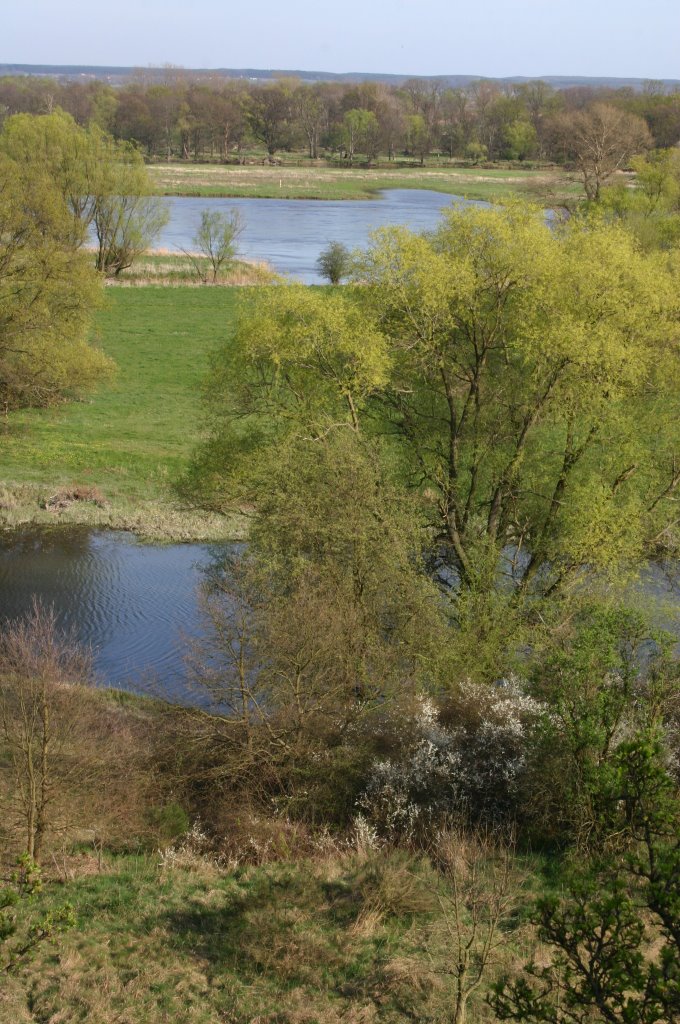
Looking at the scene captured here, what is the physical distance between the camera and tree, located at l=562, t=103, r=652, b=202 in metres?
57.8

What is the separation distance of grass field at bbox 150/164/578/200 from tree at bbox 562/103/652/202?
398 inches

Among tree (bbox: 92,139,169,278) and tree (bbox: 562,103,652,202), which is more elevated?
tree (bbox: 562,103,652,202)

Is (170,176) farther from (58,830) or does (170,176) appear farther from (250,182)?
(58,830)

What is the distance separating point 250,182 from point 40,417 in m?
74.5

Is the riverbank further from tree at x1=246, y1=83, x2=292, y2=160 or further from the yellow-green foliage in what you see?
tree at x1=246, y1=83, x2=292, y2=160

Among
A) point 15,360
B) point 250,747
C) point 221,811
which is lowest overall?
point 221,811

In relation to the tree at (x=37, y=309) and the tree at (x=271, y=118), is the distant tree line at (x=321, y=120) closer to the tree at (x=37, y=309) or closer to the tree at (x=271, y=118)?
the tree at (x=271, y=118)

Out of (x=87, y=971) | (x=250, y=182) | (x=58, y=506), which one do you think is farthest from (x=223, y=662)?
(x=250, y=182)

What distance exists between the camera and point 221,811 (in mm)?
13844

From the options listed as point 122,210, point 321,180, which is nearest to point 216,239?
point 122,210

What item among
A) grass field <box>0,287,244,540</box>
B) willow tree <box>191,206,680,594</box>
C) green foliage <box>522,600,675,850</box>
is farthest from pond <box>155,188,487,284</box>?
green foliage <box>522,600,675,850</box>

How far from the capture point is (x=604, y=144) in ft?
195

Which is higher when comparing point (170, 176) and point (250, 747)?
point (170, 176)

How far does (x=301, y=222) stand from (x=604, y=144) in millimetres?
28746
